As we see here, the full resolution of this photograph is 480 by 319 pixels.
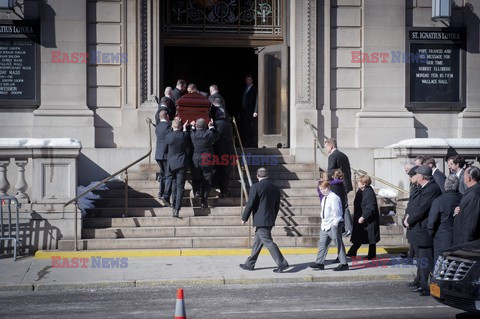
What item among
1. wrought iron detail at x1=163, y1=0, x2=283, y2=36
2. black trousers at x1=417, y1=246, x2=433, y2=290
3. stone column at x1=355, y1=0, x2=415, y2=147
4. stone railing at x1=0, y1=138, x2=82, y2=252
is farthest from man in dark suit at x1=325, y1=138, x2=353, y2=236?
wrought iron detail at x1=163, y1=0, x2=283, y2=36

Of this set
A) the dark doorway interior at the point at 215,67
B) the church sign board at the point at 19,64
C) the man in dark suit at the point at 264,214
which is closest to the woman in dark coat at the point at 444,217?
the man in dark suit at the point at 264,214

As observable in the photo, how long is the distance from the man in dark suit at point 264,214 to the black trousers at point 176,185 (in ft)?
10.2

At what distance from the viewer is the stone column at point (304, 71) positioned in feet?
69.5

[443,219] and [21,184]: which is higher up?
[21,184]

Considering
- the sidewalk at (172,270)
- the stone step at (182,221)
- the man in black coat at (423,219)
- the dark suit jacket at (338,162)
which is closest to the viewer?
the man in black coat at (423,219)

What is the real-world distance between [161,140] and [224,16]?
5.96 m

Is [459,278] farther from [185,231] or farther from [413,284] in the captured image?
[185,231]

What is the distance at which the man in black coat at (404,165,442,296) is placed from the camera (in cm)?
1248

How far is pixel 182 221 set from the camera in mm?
17547

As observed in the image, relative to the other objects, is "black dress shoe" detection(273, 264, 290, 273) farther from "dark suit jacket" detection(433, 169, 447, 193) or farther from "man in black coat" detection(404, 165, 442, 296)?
"dark suit jacket" detection(433, 169, 447, 193)

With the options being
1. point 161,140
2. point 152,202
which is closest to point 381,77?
point 161,140

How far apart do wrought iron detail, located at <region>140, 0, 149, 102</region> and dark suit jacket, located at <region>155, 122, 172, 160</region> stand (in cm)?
304

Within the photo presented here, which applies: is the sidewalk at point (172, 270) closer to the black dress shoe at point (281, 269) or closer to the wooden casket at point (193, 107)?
the black dress shoe at point (281, 269)

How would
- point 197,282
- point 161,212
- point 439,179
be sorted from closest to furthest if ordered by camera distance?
1. point 197,282
2. point 439,179
3. point 161,212
